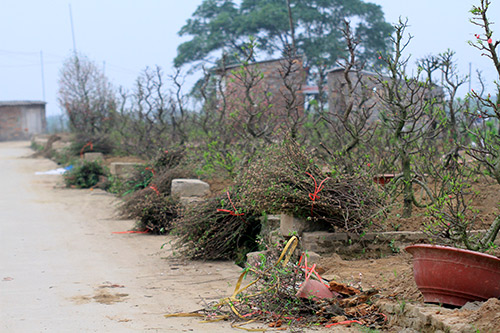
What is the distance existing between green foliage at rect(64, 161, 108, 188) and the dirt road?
179 inches

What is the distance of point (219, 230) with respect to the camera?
22.6 ft

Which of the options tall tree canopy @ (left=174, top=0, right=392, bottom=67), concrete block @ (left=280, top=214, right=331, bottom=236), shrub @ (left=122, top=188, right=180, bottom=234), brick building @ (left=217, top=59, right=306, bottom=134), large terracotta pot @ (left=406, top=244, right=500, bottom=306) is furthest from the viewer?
tall tree canopy @ (left=174, top=0, right=392, bottom=67)

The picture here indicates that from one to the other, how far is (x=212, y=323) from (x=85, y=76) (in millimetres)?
29706

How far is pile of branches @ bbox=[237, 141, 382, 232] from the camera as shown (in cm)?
563

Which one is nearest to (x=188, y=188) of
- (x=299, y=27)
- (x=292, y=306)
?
(x=292, y=306)

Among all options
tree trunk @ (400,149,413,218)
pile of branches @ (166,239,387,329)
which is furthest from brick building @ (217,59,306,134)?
pile of branches @ (166,239,387,329)

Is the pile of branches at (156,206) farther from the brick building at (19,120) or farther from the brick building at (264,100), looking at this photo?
the brick building at (19,120)

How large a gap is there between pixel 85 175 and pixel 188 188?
23.5ft

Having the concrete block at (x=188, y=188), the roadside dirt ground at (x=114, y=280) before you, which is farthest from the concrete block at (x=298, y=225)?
the concrete block at (x=188, y=188)

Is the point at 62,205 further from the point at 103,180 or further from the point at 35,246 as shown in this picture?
the point at 35,246

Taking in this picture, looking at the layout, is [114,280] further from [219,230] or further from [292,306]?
[292,306]

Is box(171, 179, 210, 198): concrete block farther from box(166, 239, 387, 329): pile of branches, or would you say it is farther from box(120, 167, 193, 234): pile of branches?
box(166, 239, 387, 329): pile of branches

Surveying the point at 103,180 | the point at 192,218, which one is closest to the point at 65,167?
the point at 103,180

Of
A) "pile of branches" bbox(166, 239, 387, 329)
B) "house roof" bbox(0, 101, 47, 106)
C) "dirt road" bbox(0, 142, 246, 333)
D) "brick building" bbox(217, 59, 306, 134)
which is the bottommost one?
"dirt road" bbox(0, 142, 246, 333)
